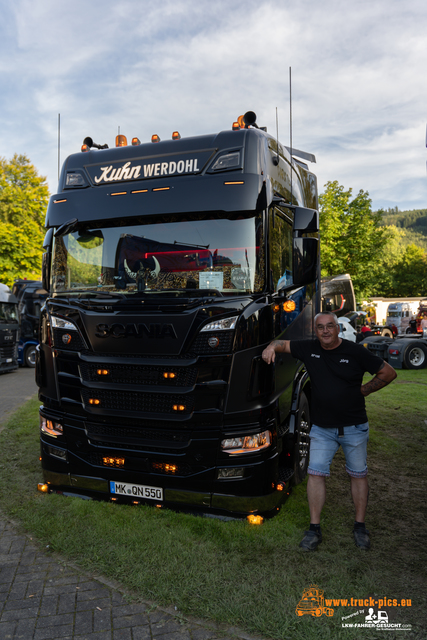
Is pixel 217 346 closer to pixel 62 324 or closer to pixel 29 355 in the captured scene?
pixel 62 324

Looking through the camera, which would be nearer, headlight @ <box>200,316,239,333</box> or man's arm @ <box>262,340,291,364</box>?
headlight @ <box>200,316,239,333</box>

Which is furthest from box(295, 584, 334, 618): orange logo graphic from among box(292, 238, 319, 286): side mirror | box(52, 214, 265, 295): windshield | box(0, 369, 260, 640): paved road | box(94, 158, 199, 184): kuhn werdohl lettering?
box(94, 158, 199, 184): kuhn werdohl lettering

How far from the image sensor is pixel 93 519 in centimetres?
448

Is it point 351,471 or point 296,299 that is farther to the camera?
point 296,299

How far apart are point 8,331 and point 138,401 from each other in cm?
1478

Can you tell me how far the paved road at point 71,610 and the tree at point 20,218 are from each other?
85.5ft

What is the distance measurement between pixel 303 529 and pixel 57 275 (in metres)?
3.27

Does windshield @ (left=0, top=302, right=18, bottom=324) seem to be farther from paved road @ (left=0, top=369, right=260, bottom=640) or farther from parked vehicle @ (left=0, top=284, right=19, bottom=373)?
paved road @ (left=0, top=369, right=260, bottom=640)

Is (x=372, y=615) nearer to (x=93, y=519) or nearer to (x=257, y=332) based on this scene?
(x=257, y=332)

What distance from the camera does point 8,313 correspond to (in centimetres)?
1777

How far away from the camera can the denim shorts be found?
407cm

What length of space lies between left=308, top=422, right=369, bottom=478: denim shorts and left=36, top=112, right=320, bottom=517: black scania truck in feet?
1.20

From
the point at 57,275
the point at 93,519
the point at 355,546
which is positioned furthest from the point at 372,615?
the point at 57,275

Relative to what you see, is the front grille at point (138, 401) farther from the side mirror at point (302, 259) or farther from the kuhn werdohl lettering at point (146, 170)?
the kuhn werdohl lettering at point (146, 170)
